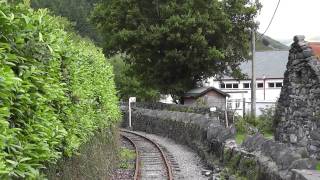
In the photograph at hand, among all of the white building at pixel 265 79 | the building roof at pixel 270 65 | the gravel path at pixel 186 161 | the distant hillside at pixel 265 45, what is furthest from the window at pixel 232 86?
the gravel path at pixel 186 161

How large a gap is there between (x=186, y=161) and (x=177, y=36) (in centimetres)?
1641

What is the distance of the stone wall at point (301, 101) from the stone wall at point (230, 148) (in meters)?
2.08

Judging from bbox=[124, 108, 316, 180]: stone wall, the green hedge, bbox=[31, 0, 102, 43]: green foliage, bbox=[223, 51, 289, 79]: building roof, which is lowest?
bbox=[124, 108, 316, 180]: stone wall

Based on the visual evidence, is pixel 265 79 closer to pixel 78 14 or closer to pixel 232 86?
pixel 232 86

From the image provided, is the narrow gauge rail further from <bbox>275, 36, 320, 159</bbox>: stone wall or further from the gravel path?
<bbox>275, 36, 320, 159</bbox>: stone wall

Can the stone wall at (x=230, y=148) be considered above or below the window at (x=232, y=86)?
below

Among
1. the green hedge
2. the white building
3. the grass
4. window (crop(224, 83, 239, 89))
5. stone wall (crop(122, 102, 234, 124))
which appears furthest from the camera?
window (crop(224, 83, 239, 89))

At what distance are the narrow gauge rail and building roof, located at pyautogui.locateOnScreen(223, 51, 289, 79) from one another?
39444 millimetres

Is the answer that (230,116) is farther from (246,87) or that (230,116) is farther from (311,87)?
(246,87)

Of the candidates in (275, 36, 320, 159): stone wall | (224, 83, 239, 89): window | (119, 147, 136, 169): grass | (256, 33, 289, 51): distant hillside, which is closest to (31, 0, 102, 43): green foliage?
(224, 83, 239, 89): window

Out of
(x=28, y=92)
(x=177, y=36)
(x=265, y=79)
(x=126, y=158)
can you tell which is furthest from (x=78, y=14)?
(x=28, y=92)

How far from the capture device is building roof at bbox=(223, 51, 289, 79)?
63312 millimetres

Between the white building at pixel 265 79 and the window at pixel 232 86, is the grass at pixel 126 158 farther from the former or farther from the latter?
the window at pixel 232 86

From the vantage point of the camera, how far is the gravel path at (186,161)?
53.7 ft
